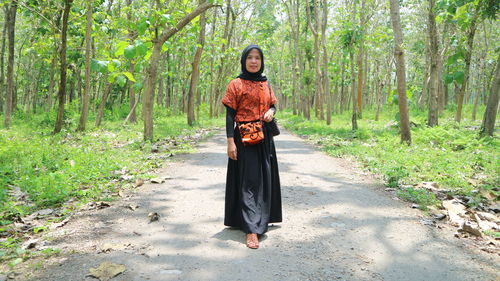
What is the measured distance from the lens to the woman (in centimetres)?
403

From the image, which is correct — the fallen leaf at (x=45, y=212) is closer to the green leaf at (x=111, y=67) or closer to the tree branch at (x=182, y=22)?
the green leaf at (x=111, y=67)

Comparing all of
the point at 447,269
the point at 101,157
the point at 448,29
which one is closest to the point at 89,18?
the point at 101,157

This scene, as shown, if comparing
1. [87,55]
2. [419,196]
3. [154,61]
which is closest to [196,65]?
[87,55]

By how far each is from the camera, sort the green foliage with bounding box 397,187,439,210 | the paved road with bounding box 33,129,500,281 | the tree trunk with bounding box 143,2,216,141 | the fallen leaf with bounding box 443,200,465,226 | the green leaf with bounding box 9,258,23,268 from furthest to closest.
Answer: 1. the tree trunk with bounding box 143,2,216,141
2. the green foliage with bounding box 397,187,439,210
3. the fallen leaf with bounding box 443,200,465,226
4. the paved road with bounding box 33,129,500,281
5. the green leaf with bounding box 9,258,23,268

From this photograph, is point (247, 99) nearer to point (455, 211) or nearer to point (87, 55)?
point (455, 211)

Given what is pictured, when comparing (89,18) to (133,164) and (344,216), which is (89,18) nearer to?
(133,164)

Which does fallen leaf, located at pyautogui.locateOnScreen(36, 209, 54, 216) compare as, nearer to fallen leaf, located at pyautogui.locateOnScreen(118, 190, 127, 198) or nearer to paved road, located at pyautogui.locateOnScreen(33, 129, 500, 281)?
paved road, located at pyautogui.locateOnScreen(33, 129, 500, 281)

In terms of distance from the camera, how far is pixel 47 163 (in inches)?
261

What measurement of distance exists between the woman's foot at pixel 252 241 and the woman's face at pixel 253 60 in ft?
5.50

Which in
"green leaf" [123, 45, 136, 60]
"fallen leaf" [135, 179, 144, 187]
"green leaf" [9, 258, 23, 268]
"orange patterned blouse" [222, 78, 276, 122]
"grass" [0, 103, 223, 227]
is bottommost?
"green leaf" [9, 258, 23, 268]

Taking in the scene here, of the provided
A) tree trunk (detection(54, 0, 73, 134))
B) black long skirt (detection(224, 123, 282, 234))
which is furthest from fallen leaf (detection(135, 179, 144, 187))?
tree trunk (detection(54, 0, 73, 134))

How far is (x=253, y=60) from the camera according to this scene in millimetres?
4031

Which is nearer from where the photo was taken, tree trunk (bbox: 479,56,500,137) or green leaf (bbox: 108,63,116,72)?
green leaf (bbox: 108,63,116,72)

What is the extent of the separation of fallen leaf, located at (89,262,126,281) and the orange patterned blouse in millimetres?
1852
